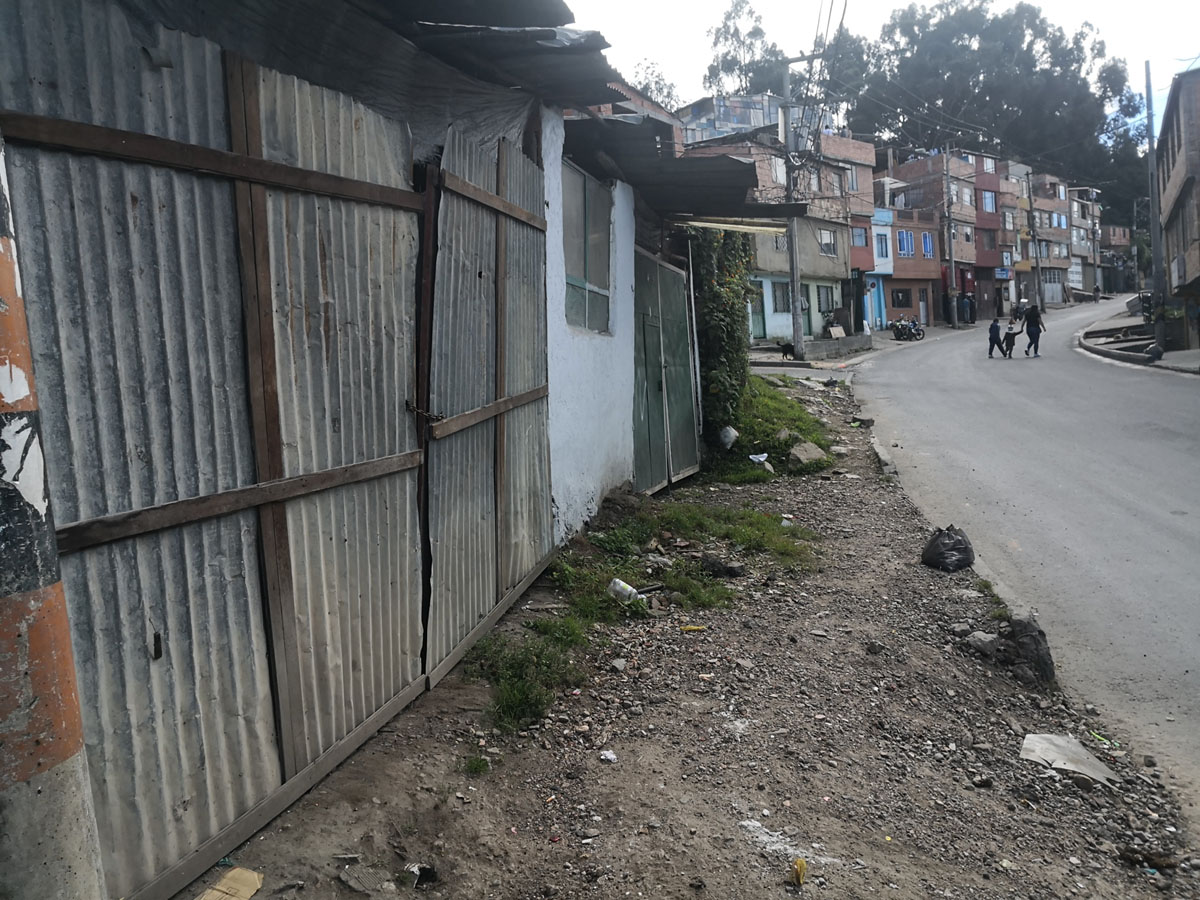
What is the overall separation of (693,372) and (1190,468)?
553cm

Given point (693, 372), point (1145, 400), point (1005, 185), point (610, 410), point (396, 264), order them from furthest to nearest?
point (1005, 185)
point (1145, 400)
point (693, 372)
point (610, 410)
point (396, 264)

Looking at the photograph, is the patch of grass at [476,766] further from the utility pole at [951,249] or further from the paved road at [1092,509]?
the utility pole at [951,249]

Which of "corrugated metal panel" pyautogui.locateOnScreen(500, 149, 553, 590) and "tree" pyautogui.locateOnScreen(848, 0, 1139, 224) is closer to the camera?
"corrugated metal panel" pyautogui.locateOnScreen(500, 149, 553, 590)

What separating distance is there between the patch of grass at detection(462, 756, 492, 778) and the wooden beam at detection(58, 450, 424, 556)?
1.16 m

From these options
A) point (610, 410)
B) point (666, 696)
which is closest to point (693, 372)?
point (610, 410)

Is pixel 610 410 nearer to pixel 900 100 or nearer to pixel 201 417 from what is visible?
pixel 201 417

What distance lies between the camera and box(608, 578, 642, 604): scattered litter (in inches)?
213

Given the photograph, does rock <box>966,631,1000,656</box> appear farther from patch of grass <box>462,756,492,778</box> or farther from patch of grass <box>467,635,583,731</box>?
patch of grass <box>462,756,492,778</box>

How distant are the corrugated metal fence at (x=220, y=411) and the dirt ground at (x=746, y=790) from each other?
1.06 ft

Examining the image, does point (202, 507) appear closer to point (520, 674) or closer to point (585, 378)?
point (520, 674)

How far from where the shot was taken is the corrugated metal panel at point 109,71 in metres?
1.98

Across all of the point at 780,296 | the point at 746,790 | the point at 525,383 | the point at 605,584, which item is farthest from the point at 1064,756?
the point at 780,296

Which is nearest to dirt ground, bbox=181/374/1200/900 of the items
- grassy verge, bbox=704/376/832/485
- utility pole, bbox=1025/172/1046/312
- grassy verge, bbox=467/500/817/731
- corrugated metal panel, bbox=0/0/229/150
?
grassy verge, bbox=467/500/817/731

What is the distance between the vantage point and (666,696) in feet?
14.1
